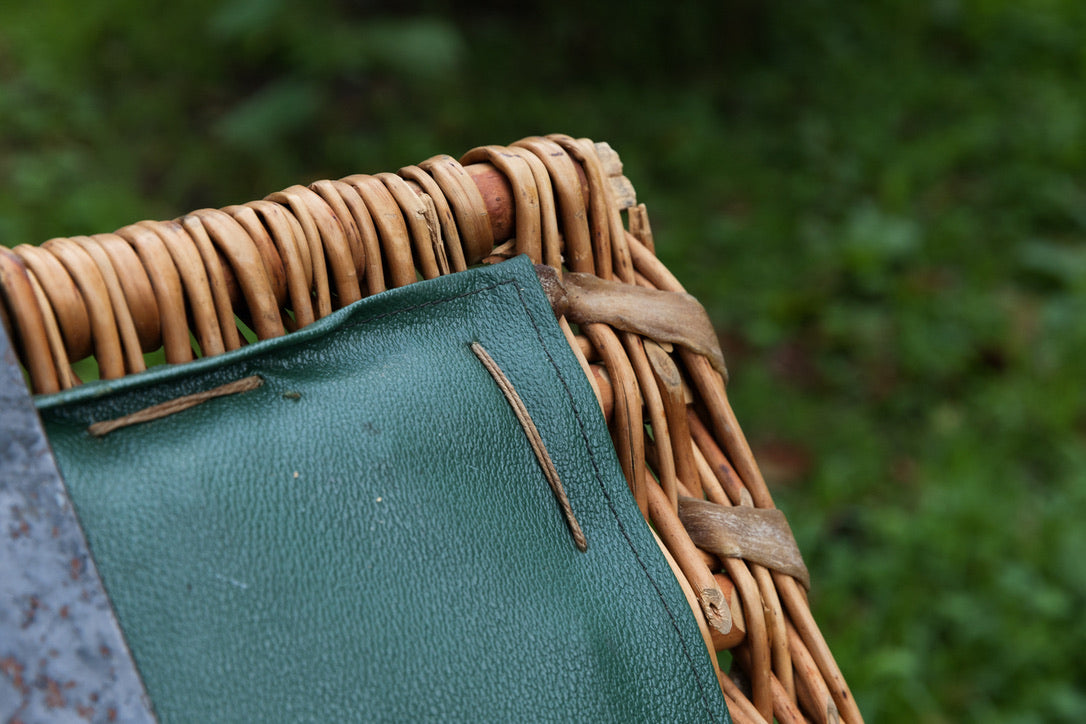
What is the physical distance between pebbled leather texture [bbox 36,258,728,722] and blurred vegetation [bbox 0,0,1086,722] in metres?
1.00

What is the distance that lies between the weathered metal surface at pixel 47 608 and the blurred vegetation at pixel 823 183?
122 centimetres

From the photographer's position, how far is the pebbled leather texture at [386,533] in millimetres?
484

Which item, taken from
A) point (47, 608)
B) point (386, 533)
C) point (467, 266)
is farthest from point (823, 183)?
point (47, 608)

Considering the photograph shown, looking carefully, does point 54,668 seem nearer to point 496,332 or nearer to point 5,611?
point 5,611

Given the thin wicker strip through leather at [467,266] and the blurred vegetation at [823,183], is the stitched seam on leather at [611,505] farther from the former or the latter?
the blurred vegetation at [823,183]

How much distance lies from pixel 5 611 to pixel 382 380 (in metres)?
0.23

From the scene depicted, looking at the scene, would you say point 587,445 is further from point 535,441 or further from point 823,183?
point 823,183

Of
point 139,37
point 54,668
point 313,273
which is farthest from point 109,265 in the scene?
point 139,37

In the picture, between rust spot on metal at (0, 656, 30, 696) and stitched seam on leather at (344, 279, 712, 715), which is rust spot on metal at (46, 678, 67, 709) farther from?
stitched seam on leather at (344, 279, 712, 715)

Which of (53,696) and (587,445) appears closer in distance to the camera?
(53,696)

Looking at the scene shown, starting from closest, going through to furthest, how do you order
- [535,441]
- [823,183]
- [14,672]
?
[14,672]
[535,441]
[823,183]

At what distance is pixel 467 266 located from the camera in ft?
2.23

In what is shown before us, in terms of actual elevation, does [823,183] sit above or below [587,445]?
below

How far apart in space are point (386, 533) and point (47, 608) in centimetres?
17
